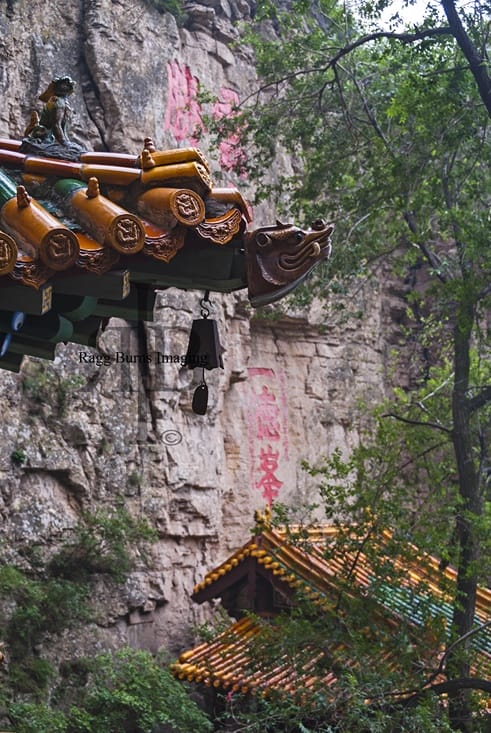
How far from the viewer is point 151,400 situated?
12664mm

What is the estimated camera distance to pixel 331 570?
933 centimetres

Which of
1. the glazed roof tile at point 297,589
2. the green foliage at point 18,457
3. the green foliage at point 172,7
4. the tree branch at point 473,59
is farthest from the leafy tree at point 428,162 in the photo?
the green foliage at point 18,457

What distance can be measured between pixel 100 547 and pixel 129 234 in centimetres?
847

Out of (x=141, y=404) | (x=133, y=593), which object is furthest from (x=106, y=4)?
(x=133, y=593)

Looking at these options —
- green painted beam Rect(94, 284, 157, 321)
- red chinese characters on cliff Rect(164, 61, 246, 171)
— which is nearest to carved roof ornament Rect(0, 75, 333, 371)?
green painted beam Rect(94, 284, 157, 321)

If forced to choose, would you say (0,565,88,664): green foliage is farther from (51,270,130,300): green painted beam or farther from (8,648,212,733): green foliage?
(51,270,130,300): green painted beam

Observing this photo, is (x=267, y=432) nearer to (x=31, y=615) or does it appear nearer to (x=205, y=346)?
(x=31, y=615)

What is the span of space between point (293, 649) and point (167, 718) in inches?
139

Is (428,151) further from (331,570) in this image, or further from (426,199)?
(331,570)

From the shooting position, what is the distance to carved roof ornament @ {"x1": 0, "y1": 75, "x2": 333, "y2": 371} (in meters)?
3.39

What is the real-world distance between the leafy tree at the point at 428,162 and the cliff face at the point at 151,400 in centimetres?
92

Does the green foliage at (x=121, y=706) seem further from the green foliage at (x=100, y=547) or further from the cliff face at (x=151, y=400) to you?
the green foliage at (x=100, y=547)

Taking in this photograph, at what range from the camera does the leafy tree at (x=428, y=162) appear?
7.68 meters

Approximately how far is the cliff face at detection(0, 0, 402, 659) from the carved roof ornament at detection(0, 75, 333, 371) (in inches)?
253
